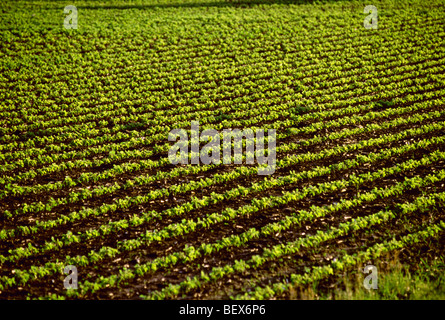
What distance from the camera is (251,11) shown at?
74.7 ft

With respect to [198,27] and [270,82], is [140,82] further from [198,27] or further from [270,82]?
[198,27]

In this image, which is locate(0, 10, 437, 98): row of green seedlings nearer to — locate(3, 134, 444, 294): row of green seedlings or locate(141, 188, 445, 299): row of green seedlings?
locate(3, 134, 444, 294): row of green seedlings

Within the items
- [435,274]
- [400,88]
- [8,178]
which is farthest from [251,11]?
[435,274]

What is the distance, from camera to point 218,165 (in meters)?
9.23
